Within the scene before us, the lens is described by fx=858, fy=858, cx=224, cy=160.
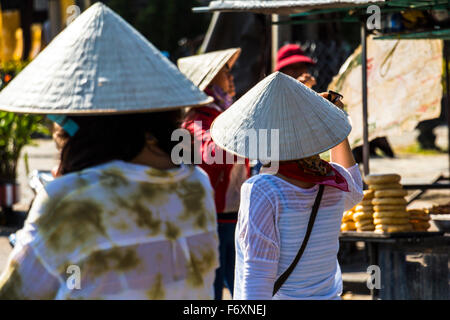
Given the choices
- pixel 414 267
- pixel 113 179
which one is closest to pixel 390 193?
pixel 414 267

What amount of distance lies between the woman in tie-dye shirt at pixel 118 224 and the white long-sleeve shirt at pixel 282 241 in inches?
20.2

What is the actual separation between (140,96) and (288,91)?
1.02 m

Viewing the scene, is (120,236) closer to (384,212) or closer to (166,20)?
(384,212)

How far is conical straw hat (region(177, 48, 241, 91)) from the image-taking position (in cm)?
532

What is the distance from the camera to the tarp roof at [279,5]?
494cm

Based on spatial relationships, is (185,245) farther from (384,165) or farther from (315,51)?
(384,165)

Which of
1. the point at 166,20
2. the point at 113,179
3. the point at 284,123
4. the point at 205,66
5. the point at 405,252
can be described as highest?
the point at 166,20

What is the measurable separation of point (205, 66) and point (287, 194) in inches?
102

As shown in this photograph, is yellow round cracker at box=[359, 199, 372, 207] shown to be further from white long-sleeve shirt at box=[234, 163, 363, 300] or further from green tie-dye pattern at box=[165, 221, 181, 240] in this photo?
green tie-dye pattern at box=[165, 221, 181, 240]

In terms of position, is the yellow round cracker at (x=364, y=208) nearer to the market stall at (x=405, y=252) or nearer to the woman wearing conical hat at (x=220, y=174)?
the market stall at (x=405, y=252)

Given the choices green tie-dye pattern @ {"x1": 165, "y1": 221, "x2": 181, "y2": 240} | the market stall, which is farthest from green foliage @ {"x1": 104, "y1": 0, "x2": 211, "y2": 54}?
green tie-dye pattern @ {"x1": 165, "y1": 221, "x2": 181, "y2": 240}

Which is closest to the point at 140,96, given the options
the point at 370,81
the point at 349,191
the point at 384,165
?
the point at 349,191

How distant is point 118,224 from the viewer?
220 centimetres

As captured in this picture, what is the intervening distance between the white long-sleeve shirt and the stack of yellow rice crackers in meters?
2.68
